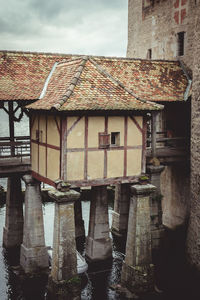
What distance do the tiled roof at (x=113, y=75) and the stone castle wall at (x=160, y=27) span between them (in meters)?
1.83

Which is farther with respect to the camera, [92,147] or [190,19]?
[190,19]

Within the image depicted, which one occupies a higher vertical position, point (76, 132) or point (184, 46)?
point (184, 46)

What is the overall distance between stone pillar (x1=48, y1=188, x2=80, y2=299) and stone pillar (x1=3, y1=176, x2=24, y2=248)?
5.54m

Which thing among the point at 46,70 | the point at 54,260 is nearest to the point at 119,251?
the point at 54,260

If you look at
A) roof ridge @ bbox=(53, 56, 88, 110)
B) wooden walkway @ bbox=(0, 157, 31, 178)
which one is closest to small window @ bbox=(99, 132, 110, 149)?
roof ridge @ bbox=(53, 56, 88, 110)

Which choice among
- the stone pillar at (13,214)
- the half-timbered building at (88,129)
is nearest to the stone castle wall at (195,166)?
the half-timbered building at (88,129)

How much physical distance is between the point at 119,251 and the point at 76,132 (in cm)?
862

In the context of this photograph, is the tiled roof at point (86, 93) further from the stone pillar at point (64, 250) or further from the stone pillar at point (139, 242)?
the stone pillar at point (139, 242)

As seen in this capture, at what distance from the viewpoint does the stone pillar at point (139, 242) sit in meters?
13.8

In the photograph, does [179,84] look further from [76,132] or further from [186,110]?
[76,132]

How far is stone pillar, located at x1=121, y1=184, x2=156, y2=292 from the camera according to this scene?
45.3 ft

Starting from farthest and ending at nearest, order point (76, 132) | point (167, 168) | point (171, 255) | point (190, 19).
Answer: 1. point (167, 168)
2. point (190, 19)
3. point (171, 255)
4. point (76, 132)

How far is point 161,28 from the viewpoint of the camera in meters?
21.9

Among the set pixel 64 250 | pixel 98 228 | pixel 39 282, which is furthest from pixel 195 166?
pixel 39 282
